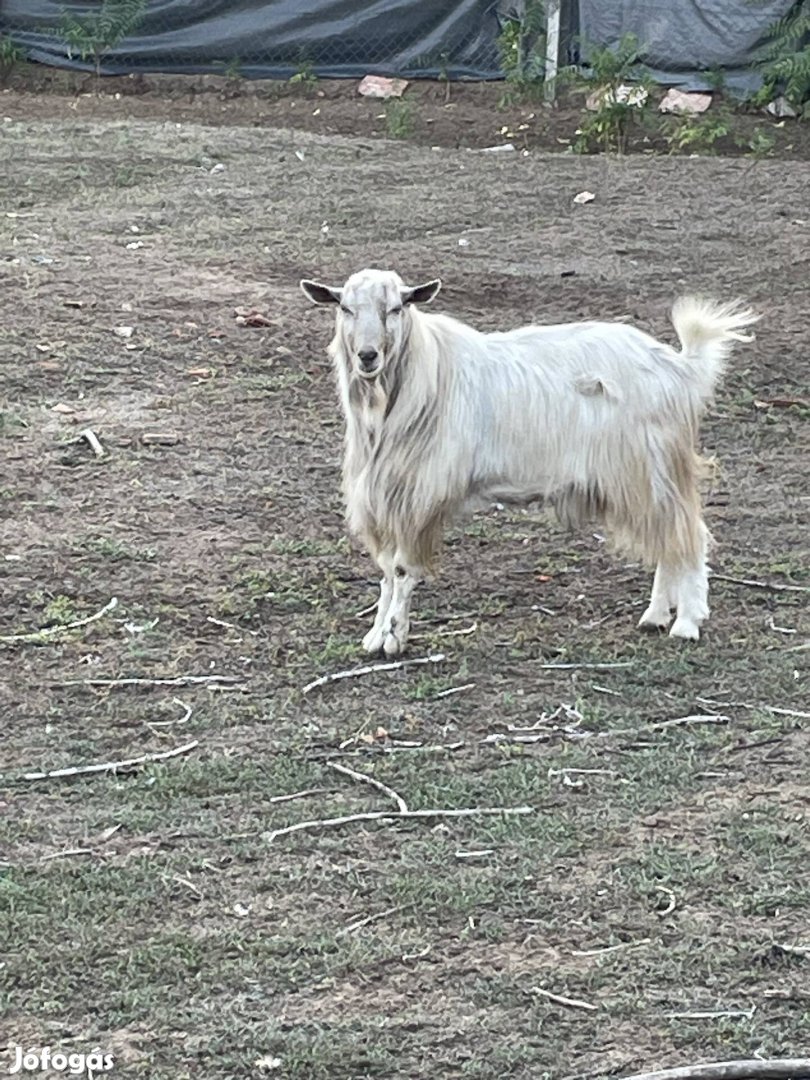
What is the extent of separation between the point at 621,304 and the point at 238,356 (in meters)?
2.05

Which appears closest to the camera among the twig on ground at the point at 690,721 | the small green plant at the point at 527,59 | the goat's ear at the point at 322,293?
the twig on ground at the point at 690,721

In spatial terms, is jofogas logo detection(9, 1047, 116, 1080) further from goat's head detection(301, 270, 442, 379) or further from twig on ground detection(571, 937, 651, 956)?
goat's head detection(301, 270, 442, 379)

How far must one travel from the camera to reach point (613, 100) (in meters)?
14.1

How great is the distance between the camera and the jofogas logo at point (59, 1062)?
11.4 feet

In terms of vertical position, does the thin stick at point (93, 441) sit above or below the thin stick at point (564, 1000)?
above

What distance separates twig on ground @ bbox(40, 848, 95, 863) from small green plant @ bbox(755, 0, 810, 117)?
11.3 m

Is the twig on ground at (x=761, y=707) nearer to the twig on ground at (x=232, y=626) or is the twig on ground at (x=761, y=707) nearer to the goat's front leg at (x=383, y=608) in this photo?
the goat's front leg at (x=383, y=608)

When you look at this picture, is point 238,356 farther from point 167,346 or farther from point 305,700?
point 305,700

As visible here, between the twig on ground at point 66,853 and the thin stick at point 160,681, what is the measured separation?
1.07 meters

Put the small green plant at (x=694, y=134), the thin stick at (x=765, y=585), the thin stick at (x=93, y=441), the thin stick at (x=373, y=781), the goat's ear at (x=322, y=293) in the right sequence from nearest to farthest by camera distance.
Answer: the thin stick at (x=373, y=781) < the goat's ear at (x=322, y=293) < the thin stick at (x=765, y=585) < the thin stick at (x=93, y=441) < the small green plant at (x=694, y=134)

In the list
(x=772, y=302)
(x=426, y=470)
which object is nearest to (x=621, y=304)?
Answer: (x=772, y=302)

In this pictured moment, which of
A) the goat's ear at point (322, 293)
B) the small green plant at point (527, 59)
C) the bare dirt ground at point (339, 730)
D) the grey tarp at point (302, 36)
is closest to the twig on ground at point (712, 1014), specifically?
the bare dirt ground at point (339, 730)

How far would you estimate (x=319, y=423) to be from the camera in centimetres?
774

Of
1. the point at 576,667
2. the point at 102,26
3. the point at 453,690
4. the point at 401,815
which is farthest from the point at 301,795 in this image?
the point at 102,26
